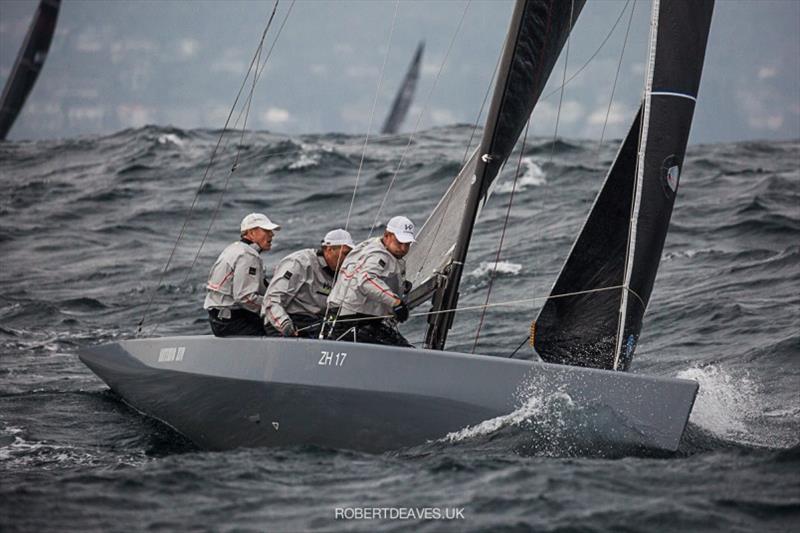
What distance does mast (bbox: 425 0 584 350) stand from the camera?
773 centimetres

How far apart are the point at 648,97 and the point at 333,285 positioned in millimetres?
2298

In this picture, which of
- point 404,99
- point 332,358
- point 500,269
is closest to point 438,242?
point 332,358

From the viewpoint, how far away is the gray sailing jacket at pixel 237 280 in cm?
783

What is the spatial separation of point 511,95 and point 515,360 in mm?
2073

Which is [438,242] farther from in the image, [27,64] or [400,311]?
[27,64]

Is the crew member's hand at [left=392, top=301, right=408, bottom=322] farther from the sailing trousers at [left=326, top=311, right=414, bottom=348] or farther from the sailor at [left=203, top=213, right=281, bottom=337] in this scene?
the sailor at [left=203, top=213, right=281, bottom=337]

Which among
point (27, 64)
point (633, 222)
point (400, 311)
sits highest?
point (27, 64)

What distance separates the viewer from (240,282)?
7824 mm

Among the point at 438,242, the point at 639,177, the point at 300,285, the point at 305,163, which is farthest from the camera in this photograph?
the point at 305,163

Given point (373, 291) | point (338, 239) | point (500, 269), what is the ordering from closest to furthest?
point (373, 291)
point (338, 239)
point (500, 269)

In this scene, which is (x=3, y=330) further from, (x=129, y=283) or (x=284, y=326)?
(x=284, y=326)

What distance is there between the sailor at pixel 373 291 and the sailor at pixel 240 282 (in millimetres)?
666

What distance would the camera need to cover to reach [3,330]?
38.7 feet

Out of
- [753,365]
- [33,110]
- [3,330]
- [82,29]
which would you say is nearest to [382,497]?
[753,365]
